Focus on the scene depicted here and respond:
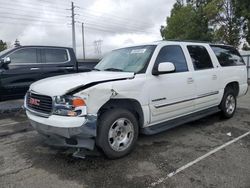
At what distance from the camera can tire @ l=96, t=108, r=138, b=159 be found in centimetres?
384

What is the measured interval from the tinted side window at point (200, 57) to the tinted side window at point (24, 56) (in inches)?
178

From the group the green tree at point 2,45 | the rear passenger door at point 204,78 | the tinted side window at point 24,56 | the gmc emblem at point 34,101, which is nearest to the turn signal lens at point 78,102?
the gmc emblem at point 34,101

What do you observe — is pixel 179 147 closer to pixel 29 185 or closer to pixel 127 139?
pixel 127 139

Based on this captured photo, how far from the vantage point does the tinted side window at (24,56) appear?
288 inches

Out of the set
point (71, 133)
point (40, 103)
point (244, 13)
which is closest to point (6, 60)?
point (40, 103)

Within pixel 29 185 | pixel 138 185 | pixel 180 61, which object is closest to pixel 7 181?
pixel 29 185

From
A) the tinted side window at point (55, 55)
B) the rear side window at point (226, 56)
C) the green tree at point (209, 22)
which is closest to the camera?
the rear side window at point (226, 56)

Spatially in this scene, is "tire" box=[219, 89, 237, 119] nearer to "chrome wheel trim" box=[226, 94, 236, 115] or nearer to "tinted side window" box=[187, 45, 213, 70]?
"chrome wheel trim" box=[226, 94, 236, 115]

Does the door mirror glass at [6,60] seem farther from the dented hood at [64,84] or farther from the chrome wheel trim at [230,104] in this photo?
the chrome wheel trim at [230,104]

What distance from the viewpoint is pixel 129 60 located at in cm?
493

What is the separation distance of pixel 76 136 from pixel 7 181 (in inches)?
42.0

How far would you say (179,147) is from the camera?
469 cm

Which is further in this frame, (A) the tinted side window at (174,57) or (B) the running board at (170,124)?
(A) the tinted side window at (174,57)

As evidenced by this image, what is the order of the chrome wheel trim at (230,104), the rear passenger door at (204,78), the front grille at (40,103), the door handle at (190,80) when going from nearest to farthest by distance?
the front grille at (40,103) < the door handle at (190,80) < the rear passenger door at (204,78) < the chrome wheel trim at (230,104)
